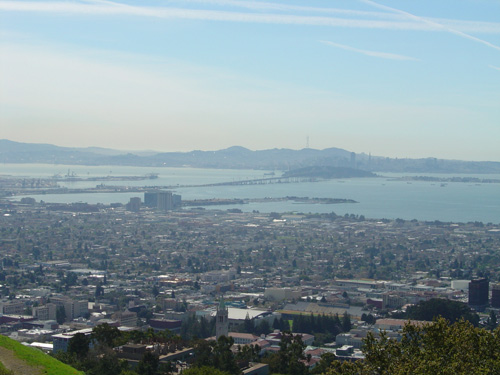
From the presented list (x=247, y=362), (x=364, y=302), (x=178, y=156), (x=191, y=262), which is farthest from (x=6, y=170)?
(x=247, y=362)

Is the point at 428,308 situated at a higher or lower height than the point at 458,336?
lower

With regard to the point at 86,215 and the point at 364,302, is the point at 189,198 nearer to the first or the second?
the point at 86,215

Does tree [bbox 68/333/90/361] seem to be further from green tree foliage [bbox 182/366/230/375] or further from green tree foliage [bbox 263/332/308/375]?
green tree foliage [bbox 263/332/308/375]

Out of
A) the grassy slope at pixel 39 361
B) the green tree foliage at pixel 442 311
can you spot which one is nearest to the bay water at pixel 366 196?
the green tree foliage at pixel 442 311

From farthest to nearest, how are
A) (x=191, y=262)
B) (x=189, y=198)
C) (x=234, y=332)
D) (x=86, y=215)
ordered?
(x=189, y=198) < (x=86, y=215) < (x=191, y=262) < (x=234, y=332)

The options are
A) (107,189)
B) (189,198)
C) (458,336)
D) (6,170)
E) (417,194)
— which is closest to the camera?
(458,336)

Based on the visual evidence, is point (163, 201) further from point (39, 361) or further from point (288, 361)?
point (39, 361)

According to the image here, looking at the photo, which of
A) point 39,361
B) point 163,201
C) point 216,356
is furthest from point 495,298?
point 163,201
